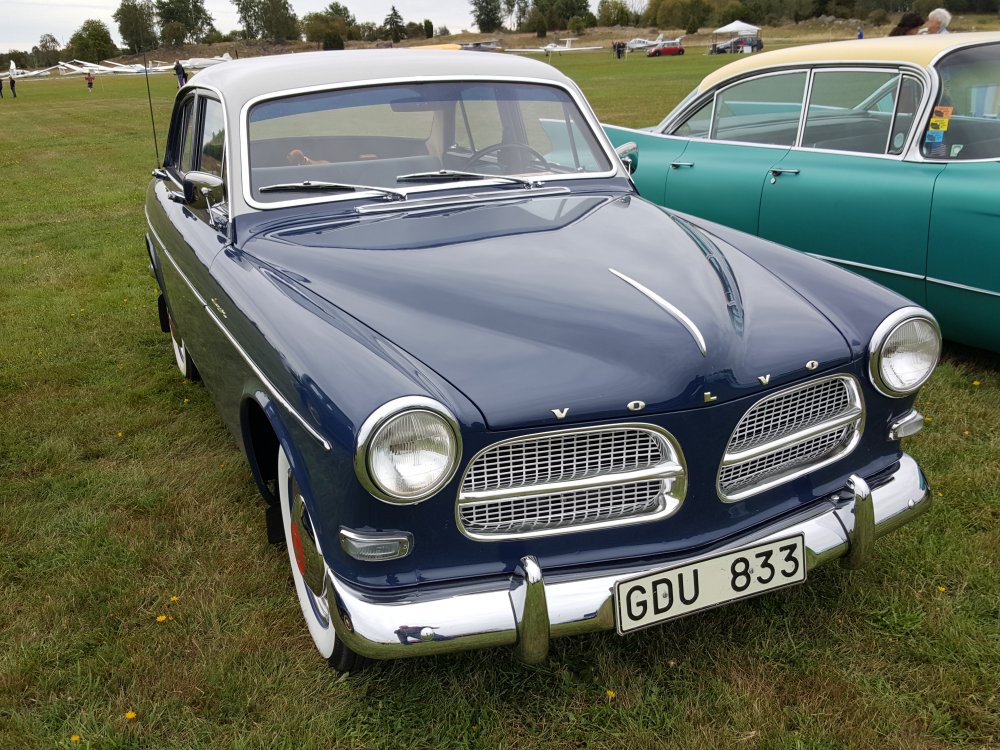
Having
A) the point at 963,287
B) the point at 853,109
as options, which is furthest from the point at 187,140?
the point at 963,287

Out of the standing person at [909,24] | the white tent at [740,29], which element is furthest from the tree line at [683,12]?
the standing person at [909,24]

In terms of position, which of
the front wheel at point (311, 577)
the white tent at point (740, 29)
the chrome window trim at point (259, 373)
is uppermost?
the white tent at point (740, 29)

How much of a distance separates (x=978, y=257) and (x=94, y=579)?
3835 mm

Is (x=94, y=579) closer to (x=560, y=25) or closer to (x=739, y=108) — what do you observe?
(x=739, y=108)

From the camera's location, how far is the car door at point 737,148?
511 cm

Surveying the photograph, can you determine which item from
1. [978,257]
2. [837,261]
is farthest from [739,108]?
[978,257]

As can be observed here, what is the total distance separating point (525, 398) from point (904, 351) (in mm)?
1211

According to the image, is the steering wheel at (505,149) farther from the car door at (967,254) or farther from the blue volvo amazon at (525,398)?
the car door at (967,254)

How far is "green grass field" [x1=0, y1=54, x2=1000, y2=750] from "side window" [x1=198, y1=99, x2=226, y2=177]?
1.25 m

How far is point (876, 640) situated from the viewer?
8.53 ft

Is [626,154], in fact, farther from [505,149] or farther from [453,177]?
[453,177]

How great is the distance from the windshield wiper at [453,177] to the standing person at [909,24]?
5338mm

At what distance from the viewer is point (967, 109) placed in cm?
445

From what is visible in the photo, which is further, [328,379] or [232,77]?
[232,77]
